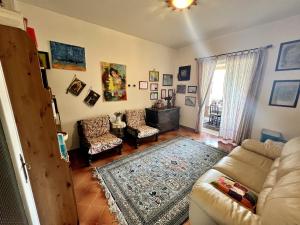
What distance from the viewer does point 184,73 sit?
436 centimetres

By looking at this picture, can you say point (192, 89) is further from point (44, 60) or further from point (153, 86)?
Answer: point (44, 60)

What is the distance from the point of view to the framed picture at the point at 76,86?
273 cm

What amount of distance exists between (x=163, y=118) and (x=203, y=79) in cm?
160

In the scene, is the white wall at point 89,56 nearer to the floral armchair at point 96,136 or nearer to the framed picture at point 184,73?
the floral armchair at point 96,136

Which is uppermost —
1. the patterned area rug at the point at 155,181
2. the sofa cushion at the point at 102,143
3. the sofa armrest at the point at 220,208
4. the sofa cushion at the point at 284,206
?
the sofa cushion at the point at 284,206

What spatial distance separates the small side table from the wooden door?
6.21 ft

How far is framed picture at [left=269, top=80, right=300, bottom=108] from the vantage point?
98.3 inches

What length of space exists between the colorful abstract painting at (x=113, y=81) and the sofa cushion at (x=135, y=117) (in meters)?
0.43

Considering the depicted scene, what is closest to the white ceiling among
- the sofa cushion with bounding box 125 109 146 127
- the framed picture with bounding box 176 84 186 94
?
the framed picture with bounding box 176 84 186 94

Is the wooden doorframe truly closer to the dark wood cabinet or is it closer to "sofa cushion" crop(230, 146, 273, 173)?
"sofa cushion" crop(230, 146, 273, 173)

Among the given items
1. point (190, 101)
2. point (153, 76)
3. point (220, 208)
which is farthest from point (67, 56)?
point (190, 101)

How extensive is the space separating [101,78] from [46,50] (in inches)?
41.5

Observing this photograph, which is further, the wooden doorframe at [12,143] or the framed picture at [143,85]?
the framed picture at [143,85]

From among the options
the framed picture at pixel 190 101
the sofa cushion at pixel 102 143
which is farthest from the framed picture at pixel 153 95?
the sofa cushion at pixel 102 143
